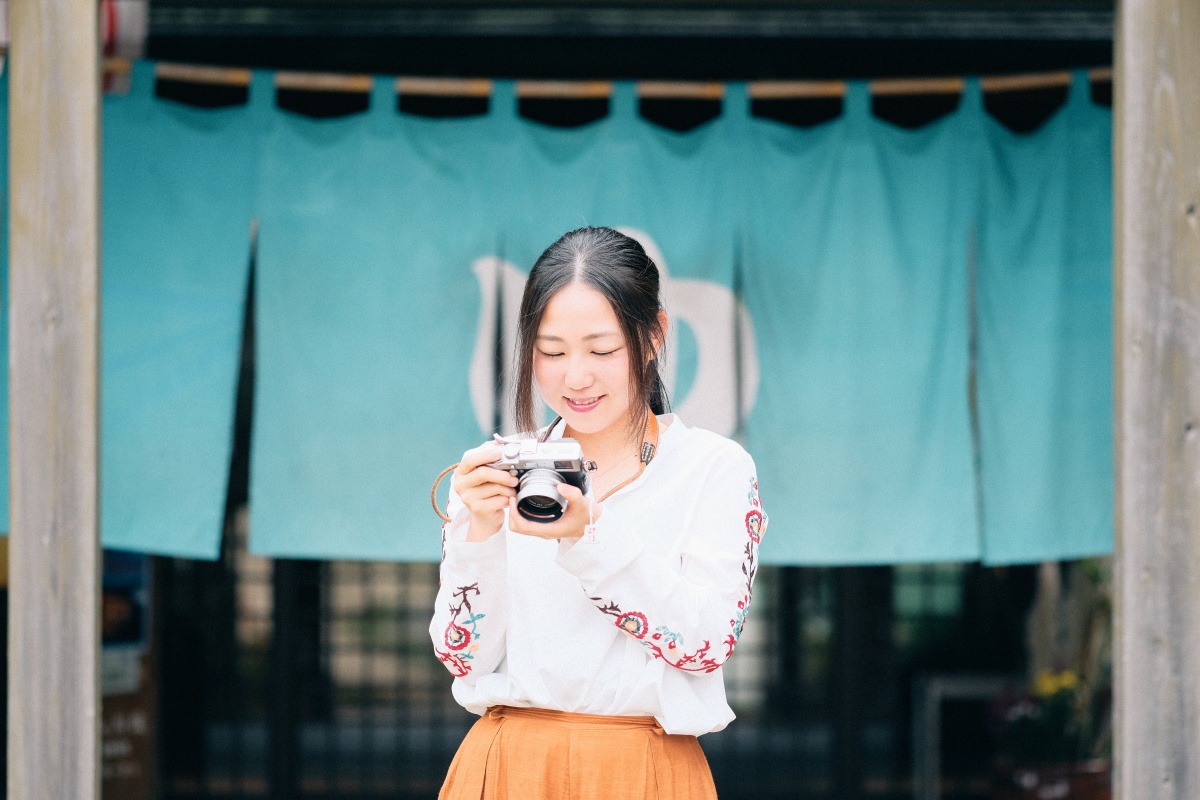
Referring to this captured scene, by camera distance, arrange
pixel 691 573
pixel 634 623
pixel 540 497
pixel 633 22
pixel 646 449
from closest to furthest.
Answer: pixel 540 497, pixel 634 623, pixel 691 573, pixel 646 449, pixel 633 22

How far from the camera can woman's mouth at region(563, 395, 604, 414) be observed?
261 cm

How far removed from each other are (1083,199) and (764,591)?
368cm

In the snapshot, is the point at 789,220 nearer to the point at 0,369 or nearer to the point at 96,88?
the point at 96,88

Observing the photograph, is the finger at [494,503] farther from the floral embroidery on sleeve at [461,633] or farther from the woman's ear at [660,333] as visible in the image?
the woman's ear at [660,333]

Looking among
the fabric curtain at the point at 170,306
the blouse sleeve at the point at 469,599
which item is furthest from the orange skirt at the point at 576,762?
the fabric curtain at the point at 170,306

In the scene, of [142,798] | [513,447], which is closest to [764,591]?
[142,798]

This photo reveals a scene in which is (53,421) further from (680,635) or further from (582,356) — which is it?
(680,635)

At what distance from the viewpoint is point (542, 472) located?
7.55 feet

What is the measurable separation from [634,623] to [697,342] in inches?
133

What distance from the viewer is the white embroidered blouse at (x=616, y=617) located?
2.50 meters

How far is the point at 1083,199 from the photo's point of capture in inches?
226

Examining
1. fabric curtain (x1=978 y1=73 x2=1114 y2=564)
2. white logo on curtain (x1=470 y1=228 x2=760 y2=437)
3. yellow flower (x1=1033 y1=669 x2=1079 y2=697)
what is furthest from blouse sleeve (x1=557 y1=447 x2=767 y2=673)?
yellow flower (x1=1033 y1=669 x2=1079 y2=697)

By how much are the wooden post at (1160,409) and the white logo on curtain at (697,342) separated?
195cm

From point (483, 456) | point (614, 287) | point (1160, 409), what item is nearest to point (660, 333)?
point (614, 287)
